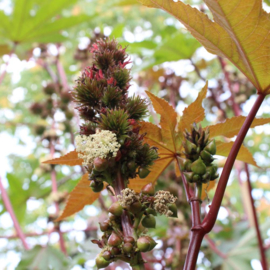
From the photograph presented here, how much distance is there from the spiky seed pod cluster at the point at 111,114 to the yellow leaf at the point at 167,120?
109 mm

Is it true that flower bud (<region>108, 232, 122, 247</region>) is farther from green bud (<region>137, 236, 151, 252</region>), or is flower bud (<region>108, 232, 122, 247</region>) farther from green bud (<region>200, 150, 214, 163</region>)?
green bud (<region>200, 150, 214, 163</region>)

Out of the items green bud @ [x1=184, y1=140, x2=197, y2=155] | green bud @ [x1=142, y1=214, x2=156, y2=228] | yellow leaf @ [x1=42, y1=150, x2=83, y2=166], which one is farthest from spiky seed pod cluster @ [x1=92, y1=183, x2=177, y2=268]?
yellow leaf @ [x1=42, y1=150, x2=83, y2=166]

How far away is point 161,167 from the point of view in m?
1.07

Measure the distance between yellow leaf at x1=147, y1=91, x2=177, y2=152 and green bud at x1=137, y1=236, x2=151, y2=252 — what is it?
41 cm

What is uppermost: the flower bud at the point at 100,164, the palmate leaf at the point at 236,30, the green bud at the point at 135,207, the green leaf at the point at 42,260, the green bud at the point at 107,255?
the palmate leaf at the point at 236,30

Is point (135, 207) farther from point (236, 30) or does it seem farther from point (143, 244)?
point (236, 30)

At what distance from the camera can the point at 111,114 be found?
2.51 feet

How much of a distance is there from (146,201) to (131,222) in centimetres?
6

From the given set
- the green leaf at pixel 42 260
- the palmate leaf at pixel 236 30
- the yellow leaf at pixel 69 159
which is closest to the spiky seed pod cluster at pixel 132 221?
the yellow leaf at pixel 69 159

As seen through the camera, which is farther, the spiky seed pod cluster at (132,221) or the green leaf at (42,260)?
the green leaf at (42,260)

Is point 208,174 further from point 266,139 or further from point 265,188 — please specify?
point 266,139

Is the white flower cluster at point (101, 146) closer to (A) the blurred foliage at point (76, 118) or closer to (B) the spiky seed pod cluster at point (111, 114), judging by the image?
(B) the spiky seed pod cluster at point (111, 114)

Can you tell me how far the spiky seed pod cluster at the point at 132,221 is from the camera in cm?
Result: 66

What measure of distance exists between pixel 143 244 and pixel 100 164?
0.19 m
